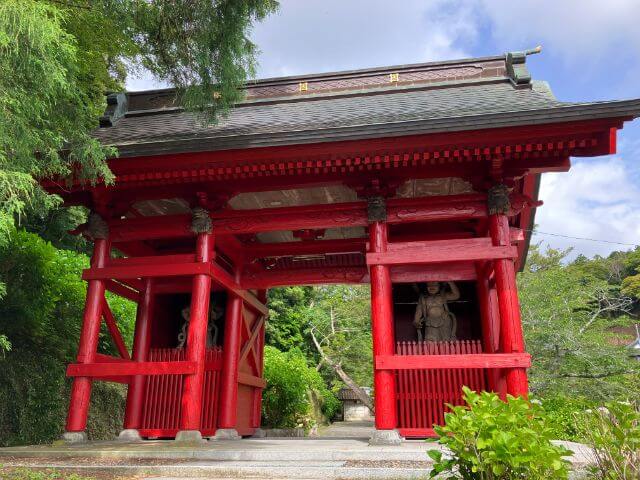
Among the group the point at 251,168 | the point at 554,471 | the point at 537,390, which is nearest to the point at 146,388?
the point at 251,168

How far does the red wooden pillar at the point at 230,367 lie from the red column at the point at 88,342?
7.07ft

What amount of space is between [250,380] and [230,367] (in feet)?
3.24

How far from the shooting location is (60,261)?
1045 centimetres

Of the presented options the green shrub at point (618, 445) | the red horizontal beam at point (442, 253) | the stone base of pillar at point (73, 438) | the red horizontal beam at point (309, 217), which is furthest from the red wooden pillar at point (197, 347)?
the green shrub at point (618, 445)

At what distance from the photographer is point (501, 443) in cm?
273

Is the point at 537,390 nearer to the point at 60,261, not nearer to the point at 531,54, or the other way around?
the point at 531,54

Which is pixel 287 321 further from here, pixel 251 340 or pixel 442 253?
pixel 442 253

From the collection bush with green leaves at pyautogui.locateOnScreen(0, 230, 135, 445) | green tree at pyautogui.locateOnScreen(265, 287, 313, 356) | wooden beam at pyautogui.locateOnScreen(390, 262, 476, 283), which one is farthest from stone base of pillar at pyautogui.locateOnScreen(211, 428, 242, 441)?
green tree at pyautogui.locateOnScreen(265, 287, 313, 356)

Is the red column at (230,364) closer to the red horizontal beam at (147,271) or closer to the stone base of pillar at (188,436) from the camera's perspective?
the red horizontal beam at (147,271)

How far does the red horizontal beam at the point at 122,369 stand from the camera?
6.51 m

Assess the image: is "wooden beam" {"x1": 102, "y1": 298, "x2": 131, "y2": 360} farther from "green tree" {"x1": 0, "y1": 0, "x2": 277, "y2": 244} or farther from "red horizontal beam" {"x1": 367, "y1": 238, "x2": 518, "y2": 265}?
"red horizontal beam" {"x1": 367, "y1": 238, "x2": 518, "y2": 265}

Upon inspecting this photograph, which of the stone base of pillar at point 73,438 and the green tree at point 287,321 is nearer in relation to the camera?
the stone base of pillar at point 73,438

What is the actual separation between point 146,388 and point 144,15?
5.80 meters

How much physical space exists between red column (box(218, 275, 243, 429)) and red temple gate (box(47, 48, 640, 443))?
3 cm
